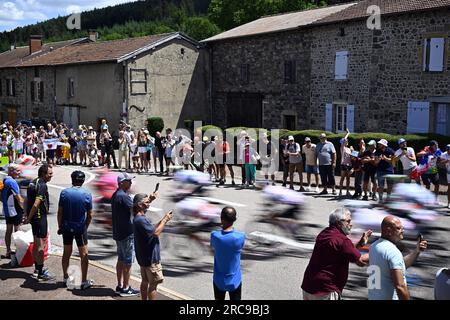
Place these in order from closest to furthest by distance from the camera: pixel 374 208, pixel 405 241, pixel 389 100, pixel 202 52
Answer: pixel 405 241 → pixel 374 208 → pixel 389 100 → pixel 202 52

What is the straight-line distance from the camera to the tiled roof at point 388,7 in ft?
70.1

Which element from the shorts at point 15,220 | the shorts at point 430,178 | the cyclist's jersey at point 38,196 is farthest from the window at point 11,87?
the cyclist's jersey at point 38,196

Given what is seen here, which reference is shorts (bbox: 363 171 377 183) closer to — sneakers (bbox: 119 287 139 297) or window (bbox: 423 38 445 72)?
sneakers (bbox: 119 287 139 297)

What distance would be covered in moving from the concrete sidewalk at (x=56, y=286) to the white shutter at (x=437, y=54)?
56.6 ft

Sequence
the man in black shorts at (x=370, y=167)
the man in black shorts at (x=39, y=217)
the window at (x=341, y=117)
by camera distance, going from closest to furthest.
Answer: the man in black shorts at (x=39, y=217)
the man in black shorts at (x=370, y=167)
the window at (x=341, y=117)

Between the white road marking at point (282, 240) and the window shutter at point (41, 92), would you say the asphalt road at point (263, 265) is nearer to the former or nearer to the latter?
the white road marking at point (282, 240)

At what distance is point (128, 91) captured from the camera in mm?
31750

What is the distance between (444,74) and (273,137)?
23.4 feet

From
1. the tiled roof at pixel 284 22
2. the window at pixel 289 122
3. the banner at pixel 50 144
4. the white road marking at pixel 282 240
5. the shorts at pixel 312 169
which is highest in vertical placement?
the tiled roof at pixel 284 22

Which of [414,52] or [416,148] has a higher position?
[414,52]

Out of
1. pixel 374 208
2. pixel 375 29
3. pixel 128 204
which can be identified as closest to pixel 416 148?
pixel 375 29

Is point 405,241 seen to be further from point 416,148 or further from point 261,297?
point 416,148

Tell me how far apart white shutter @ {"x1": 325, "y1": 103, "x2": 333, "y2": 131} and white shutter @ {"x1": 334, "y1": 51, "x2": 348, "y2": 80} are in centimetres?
142
